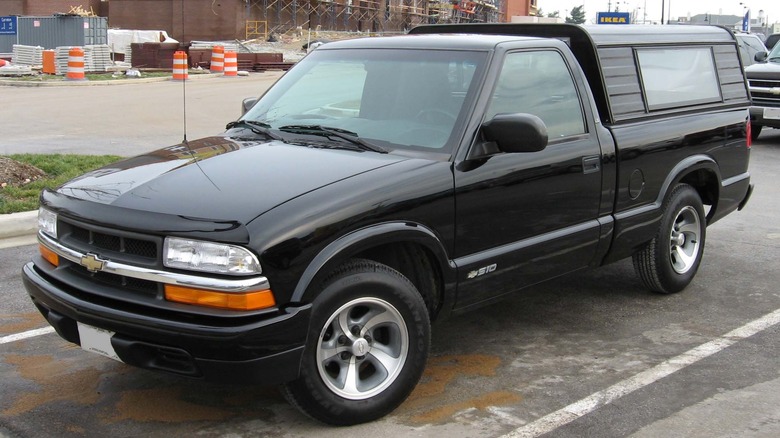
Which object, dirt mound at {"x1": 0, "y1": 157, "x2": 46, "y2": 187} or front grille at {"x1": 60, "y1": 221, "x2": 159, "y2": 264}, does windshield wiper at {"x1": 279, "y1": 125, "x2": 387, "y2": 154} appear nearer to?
front grille at {"x1": 60, "y1": 221, "x2": 159, "y2": 264}

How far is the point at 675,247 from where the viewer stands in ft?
20.1

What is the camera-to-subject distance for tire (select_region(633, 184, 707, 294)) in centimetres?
586

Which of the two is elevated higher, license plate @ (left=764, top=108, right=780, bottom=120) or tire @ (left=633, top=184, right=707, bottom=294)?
license plate @ (left=764, top=108, right=780, bottom=120)

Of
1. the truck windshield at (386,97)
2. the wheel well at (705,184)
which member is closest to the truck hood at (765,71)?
the wheel well at (705,184)

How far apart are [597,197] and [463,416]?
173cm

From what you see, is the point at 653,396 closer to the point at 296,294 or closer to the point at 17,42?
the point at 296,294

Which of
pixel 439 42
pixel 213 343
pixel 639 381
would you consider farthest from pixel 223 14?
pixel 213 343

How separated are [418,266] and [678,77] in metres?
2.95

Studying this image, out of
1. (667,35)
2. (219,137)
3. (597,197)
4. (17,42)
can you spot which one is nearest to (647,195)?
(597,197)

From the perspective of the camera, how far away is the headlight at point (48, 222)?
4.11 m

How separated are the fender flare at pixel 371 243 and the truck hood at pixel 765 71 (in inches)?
501

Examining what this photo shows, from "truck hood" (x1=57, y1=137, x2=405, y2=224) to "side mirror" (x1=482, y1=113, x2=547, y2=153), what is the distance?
1.72ft

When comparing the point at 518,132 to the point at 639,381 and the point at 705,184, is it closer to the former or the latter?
the point at 639,381

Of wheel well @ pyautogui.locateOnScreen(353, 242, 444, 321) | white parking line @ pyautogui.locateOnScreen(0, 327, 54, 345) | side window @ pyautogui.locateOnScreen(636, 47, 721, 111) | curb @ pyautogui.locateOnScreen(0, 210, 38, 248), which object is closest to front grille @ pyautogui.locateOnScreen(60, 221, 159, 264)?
wheel well @ pyautogui.locateOnScreen(353, 242, 444, 321)
